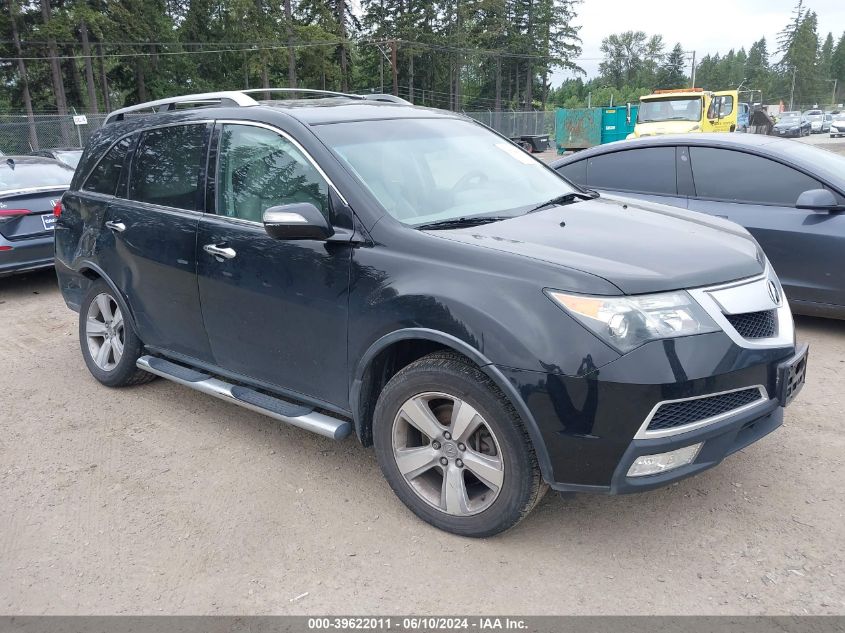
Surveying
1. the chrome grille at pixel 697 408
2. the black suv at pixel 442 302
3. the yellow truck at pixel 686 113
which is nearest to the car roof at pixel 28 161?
the black suv at pixel 442 302

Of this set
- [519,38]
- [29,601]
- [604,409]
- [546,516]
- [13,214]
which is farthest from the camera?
[519,38]

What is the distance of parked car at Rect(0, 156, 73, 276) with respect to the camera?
7.60m

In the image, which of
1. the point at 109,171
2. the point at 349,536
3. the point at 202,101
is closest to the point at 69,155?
the point at 109,171

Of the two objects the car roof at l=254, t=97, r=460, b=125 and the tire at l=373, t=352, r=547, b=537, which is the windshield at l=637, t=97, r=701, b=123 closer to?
the car roof at l=254, t=97, r=460, b=125

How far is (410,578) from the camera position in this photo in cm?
287

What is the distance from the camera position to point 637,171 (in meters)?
6.18

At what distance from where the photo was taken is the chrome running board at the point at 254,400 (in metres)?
3.46

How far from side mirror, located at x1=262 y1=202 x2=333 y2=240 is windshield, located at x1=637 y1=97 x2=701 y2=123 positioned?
20.3 m

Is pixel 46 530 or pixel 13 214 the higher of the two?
pixel 13 214

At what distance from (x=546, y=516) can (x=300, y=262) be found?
167 centimetres

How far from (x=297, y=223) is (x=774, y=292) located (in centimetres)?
216

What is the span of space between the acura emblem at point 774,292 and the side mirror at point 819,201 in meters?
2.32

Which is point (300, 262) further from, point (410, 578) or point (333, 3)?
point (333, 3)
